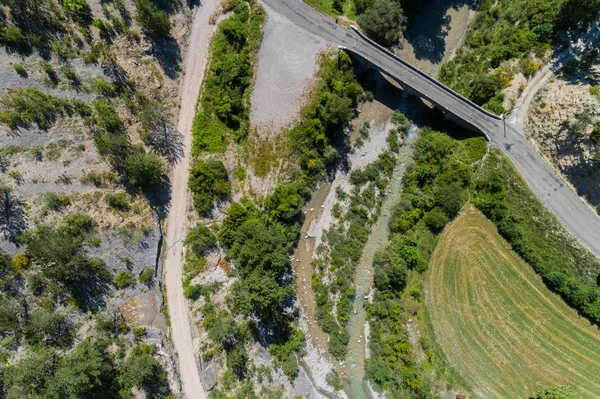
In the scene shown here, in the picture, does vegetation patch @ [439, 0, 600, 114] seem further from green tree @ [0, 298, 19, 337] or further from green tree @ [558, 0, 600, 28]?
green tree @ [0, 298, 19, 337]

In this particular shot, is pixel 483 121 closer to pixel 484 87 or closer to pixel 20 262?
pixel 484 87

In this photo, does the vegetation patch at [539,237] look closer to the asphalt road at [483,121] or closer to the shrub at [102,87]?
the asphalt road at [483,121]

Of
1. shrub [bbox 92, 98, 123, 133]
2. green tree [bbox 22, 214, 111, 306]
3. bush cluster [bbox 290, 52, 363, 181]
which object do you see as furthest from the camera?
bush cluster [bbox 290, 52, 363, 181]

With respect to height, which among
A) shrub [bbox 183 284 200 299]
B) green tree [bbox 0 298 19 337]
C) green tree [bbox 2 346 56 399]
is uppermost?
green tree [bbox 0 298 19 337]

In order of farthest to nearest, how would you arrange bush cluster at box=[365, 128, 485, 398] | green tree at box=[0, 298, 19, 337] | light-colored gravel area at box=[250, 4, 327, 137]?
light-colored gravel area at box=[250, 4, 327, 137]
bush cluster at box=[365, 128, 485, 398]
green tree at box=[0, 298, 19, 337]

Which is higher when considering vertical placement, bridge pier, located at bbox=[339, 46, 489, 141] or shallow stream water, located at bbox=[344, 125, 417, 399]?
bridge pier, located at bbox=[339, 46, 489, 141]

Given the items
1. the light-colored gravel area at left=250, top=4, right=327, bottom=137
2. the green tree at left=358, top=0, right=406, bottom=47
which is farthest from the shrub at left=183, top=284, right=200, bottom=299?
the green tree at left=358, top=0, right=406, bottom=47
